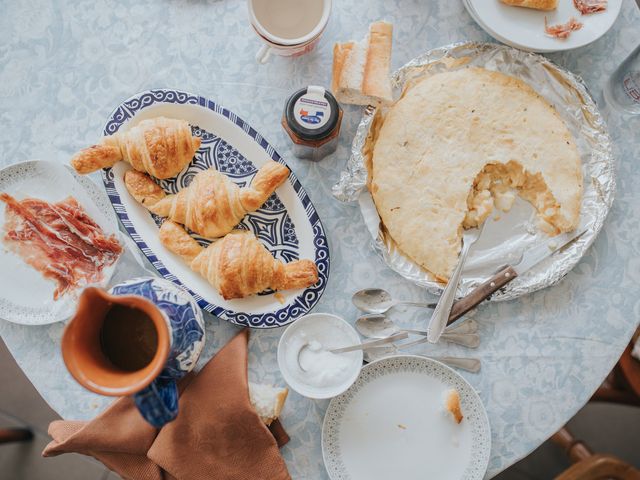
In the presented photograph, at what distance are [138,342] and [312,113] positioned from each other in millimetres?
745

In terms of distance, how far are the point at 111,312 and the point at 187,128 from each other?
584 millimetres

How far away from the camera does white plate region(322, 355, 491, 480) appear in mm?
1578

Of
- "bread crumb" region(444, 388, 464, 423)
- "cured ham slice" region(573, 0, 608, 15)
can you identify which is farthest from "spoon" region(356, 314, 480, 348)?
"cured ham slice" region(573, 0, 608, 15)

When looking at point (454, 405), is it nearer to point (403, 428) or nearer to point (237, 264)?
point (403, 428)

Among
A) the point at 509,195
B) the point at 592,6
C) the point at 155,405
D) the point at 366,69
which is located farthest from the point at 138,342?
the point at 592,6

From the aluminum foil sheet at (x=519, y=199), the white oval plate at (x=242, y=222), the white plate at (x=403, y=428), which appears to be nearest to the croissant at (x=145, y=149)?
the white oval plate at (x=242, y=222)

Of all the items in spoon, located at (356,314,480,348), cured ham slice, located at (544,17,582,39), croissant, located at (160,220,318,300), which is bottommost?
spoon, located at (356,314,480,348)

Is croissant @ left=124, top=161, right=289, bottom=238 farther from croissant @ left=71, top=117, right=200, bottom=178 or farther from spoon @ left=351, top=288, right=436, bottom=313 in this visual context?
spoon @ left=351, top=288, right=436, bottom=313

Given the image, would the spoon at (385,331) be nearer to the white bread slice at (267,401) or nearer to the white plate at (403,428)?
the white plate at (403,428)

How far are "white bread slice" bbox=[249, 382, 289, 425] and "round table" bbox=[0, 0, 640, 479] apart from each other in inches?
2.7

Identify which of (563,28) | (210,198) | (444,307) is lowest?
(444,307)

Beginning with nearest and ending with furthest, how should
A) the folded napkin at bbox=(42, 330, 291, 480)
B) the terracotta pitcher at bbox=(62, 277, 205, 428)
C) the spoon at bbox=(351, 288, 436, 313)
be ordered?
the terracotta pitcher at bbox=(62, 277, 205, 428), the folded napkin at bbox=(42, 330, 291, 480), the spoon at bbox=(351, 288, 436, 313)

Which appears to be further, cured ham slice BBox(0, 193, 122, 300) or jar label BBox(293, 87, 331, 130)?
cured ham slice BBox(0, 193, 122, 300)

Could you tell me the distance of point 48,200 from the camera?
1.66 m
